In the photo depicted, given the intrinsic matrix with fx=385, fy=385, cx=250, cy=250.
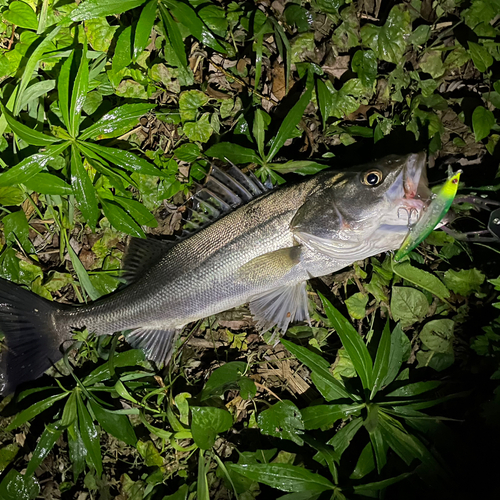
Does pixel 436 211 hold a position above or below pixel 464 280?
above

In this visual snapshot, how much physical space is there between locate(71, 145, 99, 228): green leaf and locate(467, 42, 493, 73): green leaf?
2809mm

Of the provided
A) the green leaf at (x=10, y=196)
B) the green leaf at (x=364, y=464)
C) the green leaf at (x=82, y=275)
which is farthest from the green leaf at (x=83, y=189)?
the green leaf at (x=364, y=464)

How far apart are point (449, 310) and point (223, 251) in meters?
1.74

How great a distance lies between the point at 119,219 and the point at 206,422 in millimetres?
1546

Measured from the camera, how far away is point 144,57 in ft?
9.15

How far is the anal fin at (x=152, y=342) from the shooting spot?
114 inches

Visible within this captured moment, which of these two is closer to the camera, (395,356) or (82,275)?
(395,356)

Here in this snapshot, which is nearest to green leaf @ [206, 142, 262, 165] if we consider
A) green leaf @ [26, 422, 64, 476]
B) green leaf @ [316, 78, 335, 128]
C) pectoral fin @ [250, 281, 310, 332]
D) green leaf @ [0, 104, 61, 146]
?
green leaf @ [316, 78, 335, 128]

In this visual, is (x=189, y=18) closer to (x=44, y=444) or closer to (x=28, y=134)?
(x=28, y=134)

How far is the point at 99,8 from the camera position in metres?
2.44

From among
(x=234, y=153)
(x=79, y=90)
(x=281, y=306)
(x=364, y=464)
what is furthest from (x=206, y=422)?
(x=79, y=90)

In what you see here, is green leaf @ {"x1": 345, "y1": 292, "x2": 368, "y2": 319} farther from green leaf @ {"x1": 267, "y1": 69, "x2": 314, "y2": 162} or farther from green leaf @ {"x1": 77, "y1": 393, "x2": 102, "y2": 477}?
green leaf @ {"x1": 77, "y1": 393, "x2": 102, "y2": 477}

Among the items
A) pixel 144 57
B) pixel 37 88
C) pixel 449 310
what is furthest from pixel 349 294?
pixel 37 88

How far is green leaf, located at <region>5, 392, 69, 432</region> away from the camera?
107 inches
